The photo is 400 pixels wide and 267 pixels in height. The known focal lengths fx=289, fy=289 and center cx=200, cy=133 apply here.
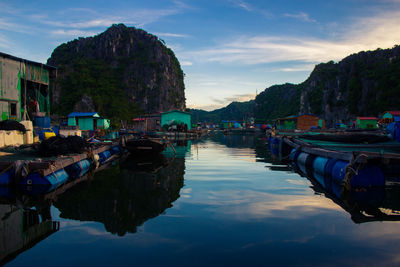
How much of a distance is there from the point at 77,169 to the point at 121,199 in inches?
233

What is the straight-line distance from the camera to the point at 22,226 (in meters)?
8.05

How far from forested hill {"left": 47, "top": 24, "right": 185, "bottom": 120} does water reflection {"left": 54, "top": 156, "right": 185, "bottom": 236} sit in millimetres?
83598

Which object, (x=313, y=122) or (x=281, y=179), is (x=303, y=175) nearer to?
(x=281, y=179)

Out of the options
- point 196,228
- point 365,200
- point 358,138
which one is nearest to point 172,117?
point 358,138

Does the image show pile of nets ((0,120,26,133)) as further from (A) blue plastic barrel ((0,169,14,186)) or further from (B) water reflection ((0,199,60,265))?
(B) water reflection ((0,199,60,265))

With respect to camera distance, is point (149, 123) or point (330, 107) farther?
point (330, 107)

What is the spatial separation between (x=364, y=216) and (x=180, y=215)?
5704 mm

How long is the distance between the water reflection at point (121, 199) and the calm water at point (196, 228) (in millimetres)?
36

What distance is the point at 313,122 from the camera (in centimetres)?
7119

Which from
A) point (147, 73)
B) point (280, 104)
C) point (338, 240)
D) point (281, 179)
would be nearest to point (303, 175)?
point (281, 179)

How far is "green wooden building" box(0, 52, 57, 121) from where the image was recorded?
2294cm

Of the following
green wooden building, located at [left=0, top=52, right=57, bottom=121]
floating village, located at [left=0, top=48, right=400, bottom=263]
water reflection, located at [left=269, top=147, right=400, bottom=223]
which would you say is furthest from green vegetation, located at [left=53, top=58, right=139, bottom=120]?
water reflection, located at [left=269, top=147, right=400, bottom=223]

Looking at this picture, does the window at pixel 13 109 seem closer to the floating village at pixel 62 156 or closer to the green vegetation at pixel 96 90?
the floating village at pixel 62 156

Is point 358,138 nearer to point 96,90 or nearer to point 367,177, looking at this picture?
point 367,177
